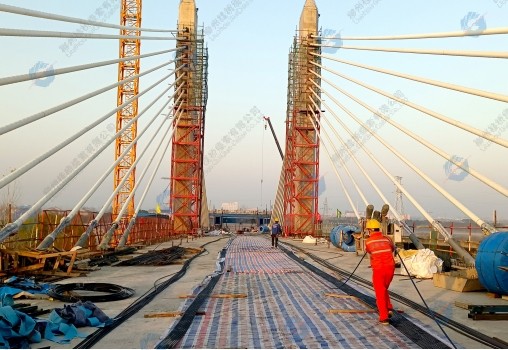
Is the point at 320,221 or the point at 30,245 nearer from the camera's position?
the point at 30,245

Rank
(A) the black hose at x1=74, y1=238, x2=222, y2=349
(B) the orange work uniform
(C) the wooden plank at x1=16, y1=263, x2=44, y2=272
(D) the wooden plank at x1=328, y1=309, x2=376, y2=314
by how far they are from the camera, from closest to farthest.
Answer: (A) the black hose at x1=74, y1=238, x2=222, y2=349
(B) the orange work uniform
(D) the wooden plank at x1=328, y1=309, x2=376, y2=314
(C) the wooden plank at x1=16, y1=263, x2=44, y2=272

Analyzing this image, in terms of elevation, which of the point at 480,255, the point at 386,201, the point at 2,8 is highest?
the point at 2,8

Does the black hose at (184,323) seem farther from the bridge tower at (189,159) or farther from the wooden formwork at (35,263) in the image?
the bridge tower at (189,159)

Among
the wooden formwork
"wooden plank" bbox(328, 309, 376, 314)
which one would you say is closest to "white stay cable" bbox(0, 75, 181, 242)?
the wooden formwork

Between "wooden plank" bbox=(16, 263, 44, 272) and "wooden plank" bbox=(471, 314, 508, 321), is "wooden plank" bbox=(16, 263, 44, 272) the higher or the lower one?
the higher one

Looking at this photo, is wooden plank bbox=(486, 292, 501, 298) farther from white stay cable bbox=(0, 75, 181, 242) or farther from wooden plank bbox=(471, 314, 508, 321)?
white stay cable bbox=(0, 75, 181, 242)

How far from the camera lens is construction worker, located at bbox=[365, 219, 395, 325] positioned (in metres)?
7.62

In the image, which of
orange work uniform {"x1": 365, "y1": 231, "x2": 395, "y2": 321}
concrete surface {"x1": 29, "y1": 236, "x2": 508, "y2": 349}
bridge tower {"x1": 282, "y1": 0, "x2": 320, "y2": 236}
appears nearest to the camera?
concrete surface {"x1": 29, "y1": 236, "x2": 508, "y2": 349}

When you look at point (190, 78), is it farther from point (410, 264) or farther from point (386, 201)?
point (410, 264)

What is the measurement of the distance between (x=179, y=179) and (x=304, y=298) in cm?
3006

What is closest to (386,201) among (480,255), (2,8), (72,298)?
(480,255)

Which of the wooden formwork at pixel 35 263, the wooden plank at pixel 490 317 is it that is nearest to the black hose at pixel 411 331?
the wooden plank at pixel 490 317

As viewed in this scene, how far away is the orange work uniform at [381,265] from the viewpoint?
7.75 metres

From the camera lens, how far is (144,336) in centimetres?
671
